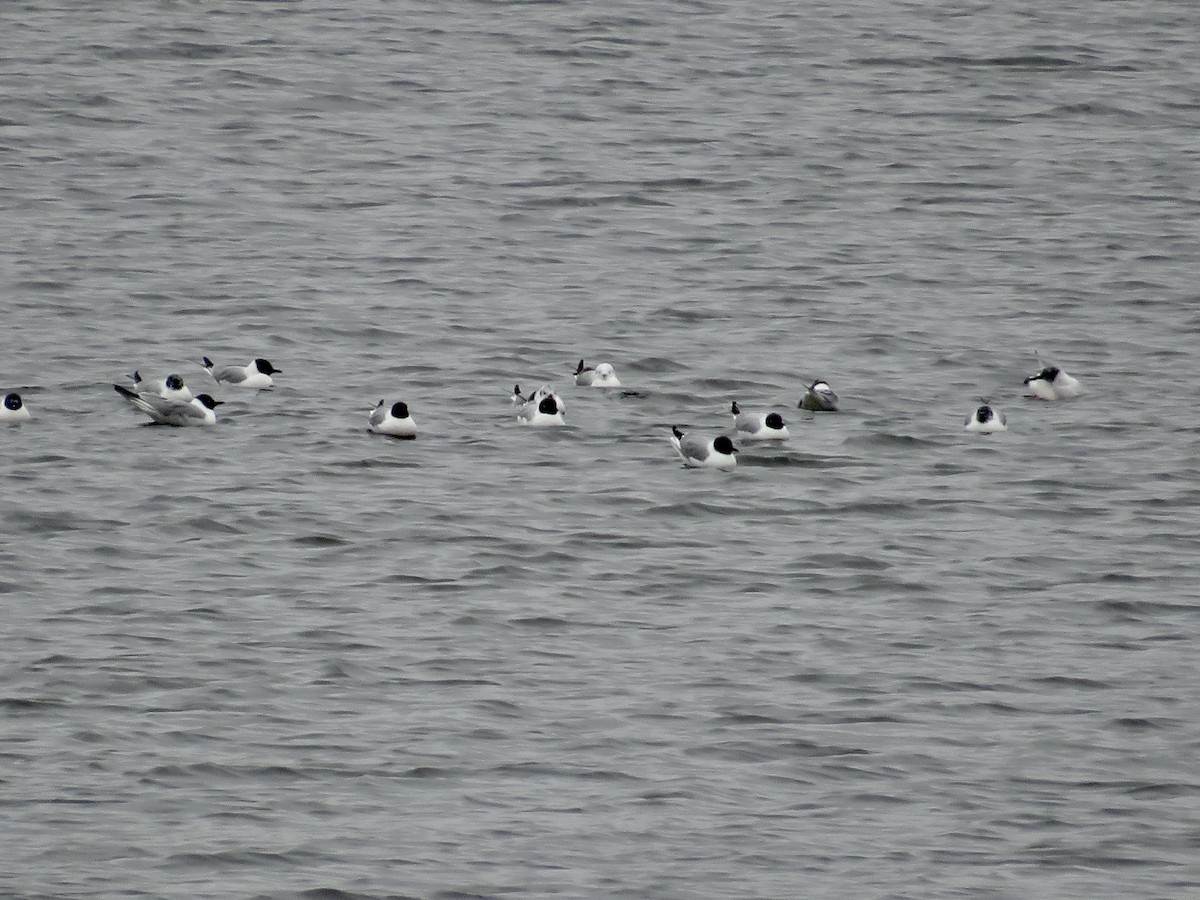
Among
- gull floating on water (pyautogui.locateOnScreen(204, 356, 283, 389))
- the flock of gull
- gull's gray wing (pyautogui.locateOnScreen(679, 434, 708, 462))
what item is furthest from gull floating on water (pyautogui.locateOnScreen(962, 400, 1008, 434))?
gull floating on water (pyautogui.locateOnScreen(204, 356, 283, 389))

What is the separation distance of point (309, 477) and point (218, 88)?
19306 millimetres

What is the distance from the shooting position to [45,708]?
13.3m

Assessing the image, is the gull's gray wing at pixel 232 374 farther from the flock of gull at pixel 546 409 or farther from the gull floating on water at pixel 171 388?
the gull floating on water at pixel 171 388

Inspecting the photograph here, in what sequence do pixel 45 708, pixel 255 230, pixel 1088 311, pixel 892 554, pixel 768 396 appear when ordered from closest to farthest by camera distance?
pixel 45 708 → pixel 892 554 → pixel 768 396 → pixel 1088 311 → pixel 255 230

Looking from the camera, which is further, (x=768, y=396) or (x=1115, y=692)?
(x=768, y=396)

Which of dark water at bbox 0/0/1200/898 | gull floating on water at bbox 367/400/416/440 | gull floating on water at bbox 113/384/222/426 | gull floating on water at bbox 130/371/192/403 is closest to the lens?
dark water at bbox 0/0/1200/898

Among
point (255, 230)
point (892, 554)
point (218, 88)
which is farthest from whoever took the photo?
point (218, 88)

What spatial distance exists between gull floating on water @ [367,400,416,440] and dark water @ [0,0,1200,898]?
306 mm

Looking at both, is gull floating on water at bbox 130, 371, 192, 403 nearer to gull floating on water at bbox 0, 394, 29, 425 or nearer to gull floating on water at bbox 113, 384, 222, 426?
gull floating on water at bbox 113, 384, 222, 426

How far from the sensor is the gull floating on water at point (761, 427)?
2069 cm

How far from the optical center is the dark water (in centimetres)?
1210

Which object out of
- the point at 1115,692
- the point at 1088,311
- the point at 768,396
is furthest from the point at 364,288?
the point at 1115,692

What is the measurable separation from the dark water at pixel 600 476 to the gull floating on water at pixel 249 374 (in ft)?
0.94

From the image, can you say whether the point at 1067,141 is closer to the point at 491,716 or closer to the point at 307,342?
the point at 307,342
